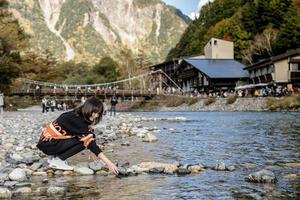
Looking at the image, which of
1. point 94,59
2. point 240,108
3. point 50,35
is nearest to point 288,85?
point 240,108

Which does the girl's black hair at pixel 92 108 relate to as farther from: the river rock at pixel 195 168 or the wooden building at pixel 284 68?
the wooden building at pixel 284 68

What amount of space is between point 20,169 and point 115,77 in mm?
78995

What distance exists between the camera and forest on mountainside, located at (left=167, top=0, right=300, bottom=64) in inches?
2136

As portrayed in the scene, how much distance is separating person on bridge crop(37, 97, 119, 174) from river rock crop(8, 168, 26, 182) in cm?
72

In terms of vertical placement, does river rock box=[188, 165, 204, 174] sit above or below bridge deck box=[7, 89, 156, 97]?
below

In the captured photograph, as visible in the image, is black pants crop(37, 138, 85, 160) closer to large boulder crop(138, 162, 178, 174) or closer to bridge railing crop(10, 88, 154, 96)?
large boulder crop(138, 162, 178, 174)

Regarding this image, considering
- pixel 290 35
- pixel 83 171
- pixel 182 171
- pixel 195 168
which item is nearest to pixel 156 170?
pixel 182 171

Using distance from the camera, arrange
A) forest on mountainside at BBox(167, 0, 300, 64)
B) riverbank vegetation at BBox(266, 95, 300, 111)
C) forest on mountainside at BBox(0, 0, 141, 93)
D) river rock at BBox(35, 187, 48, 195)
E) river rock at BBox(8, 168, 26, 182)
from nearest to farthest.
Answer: river rock at BBox(35, 187, 48, 195), river rock at BBox(8, 168, 26, 182), forest on mountainside at BBox(0, 0, 141, 93), riverbank vegetation at BBox(266, 95, 300, 111), forest on mountainside at BBox(167, 0, 300, 64)

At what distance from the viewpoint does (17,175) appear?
23.2 ft

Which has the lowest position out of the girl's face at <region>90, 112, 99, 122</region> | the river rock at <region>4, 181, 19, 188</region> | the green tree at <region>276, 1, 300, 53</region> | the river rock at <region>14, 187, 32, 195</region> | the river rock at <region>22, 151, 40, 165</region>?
the river rock at <region>14, 187, 32, 195</region>

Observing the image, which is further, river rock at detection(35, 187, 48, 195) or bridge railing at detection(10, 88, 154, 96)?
bridge railing at detection(10, 88, 154, 96)

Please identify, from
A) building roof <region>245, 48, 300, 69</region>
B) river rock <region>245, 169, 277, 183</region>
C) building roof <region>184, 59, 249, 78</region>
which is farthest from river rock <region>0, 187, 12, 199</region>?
building roof <region>184, 59, 249, 78</region>

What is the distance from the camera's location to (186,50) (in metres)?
90.6

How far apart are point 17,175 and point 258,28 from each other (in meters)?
62.5
